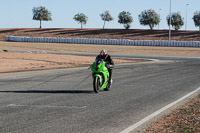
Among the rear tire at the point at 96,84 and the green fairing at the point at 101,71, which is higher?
the green fairing at the point at 101,71

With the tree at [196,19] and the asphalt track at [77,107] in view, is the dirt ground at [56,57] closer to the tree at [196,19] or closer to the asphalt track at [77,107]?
the asphalt track at [77,107]

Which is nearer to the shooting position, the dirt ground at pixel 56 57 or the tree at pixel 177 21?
the dirt ground at pixel 56 57

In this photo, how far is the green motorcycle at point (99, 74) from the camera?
12914mm

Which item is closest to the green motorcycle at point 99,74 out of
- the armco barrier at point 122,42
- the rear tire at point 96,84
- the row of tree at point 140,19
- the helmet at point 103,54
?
the rear tire at point 96,84

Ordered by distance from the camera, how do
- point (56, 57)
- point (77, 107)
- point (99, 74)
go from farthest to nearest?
point (56, 57) → point (99, 74) → point (77, 107)

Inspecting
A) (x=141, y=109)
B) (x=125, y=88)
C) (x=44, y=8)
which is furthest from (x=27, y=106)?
(x=44, y=8)

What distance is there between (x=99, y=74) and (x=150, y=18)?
118 m

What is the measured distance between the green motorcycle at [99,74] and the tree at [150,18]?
382 feet

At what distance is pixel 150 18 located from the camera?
128m

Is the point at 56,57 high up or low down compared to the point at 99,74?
down

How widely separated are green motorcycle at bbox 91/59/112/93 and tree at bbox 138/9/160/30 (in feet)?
382

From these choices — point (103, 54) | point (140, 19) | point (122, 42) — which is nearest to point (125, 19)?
point (140, 19)

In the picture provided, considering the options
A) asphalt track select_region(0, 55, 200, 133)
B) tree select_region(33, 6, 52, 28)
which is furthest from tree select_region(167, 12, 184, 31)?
asphalt track select_region(0, 55, 200, 133)

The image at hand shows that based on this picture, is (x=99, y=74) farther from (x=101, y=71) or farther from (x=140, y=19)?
(x=140, y=19)
